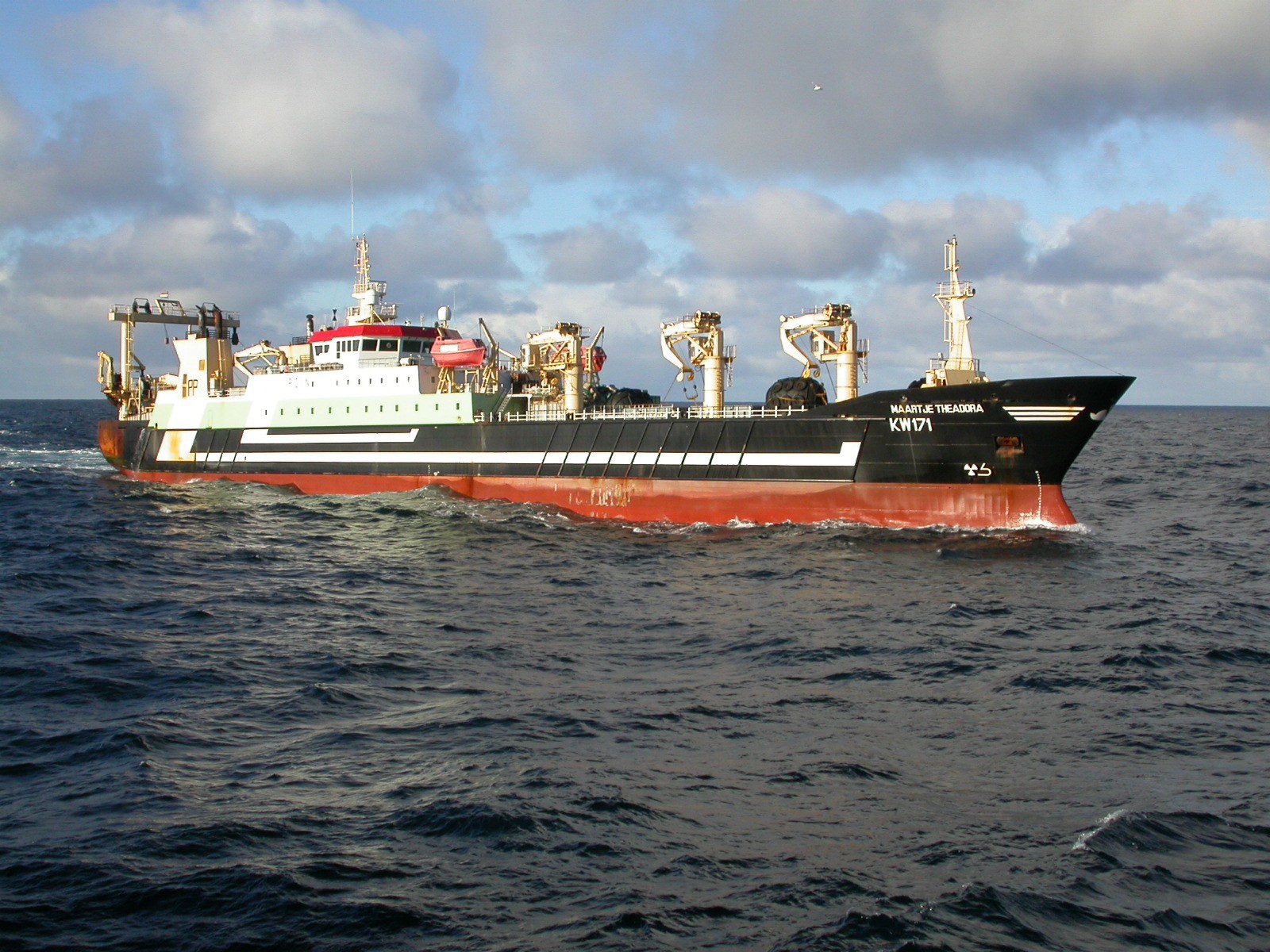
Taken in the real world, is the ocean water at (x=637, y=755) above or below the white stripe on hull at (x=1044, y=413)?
below

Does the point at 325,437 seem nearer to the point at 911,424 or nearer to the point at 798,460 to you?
the point at 798,460

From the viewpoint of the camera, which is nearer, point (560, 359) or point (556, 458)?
point (556, 458)

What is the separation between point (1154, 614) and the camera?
67.8 feet

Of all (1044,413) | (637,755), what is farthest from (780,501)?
(637,755)

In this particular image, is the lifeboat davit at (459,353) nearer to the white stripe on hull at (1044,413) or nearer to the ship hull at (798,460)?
the ship hull at (798,460)

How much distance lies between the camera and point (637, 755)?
41.7 feet

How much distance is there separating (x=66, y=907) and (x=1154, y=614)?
65.8 feet

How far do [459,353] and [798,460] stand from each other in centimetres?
1555

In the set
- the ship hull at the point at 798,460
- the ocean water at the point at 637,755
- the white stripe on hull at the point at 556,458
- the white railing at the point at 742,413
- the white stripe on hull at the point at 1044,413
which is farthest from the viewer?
the white railing at the point at 742,413

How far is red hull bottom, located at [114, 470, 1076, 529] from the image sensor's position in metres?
30.2

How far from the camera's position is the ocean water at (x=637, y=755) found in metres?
9.03

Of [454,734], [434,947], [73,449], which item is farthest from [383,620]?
[73,449]

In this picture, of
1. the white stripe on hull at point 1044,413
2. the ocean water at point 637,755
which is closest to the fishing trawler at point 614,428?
the white stripe on hull at point 1044,413

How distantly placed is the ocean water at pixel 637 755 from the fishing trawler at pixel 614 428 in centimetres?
487
